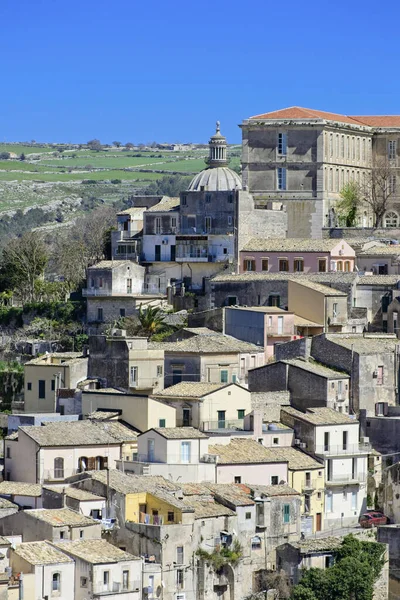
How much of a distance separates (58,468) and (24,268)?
30.9 m

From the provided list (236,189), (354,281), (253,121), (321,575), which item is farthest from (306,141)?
(321,575)

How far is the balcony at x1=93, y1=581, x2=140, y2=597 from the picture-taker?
198 ft

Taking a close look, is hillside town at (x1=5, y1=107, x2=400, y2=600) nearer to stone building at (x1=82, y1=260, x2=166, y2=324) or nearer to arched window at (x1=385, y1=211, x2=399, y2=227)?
stone building at (x1=82, y1=260, x2=166, y2=324)

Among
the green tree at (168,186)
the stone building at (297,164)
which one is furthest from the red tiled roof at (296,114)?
the green tree at (168,186)

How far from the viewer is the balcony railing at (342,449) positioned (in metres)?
72.6

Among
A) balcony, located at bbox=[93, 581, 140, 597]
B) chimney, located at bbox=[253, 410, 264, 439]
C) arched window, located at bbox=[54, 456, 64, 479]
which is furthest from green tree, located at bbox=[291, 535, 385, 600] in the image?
Result: arched window, located at bbox=[54, 456, 64, 479]

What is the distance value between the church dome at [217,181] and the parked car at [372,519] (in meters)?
27.1

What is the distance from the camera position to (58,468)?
69.4 m

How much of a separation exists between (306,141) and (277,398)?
95.2 ft

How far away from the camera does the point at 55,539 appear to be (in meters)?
62.3

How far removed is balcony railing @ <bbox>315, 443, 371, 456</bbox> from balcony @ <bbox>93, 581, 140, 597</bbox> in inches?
522

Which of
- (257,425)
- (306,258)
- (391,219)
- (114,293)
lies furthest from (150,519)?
(391,219)

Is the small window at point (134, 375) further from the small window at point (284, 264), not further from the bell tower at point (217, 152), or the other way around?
the bell tower at point (217, 152)

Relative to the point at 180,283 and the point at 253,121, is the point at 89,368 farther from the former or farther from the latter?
the point at 253,121
